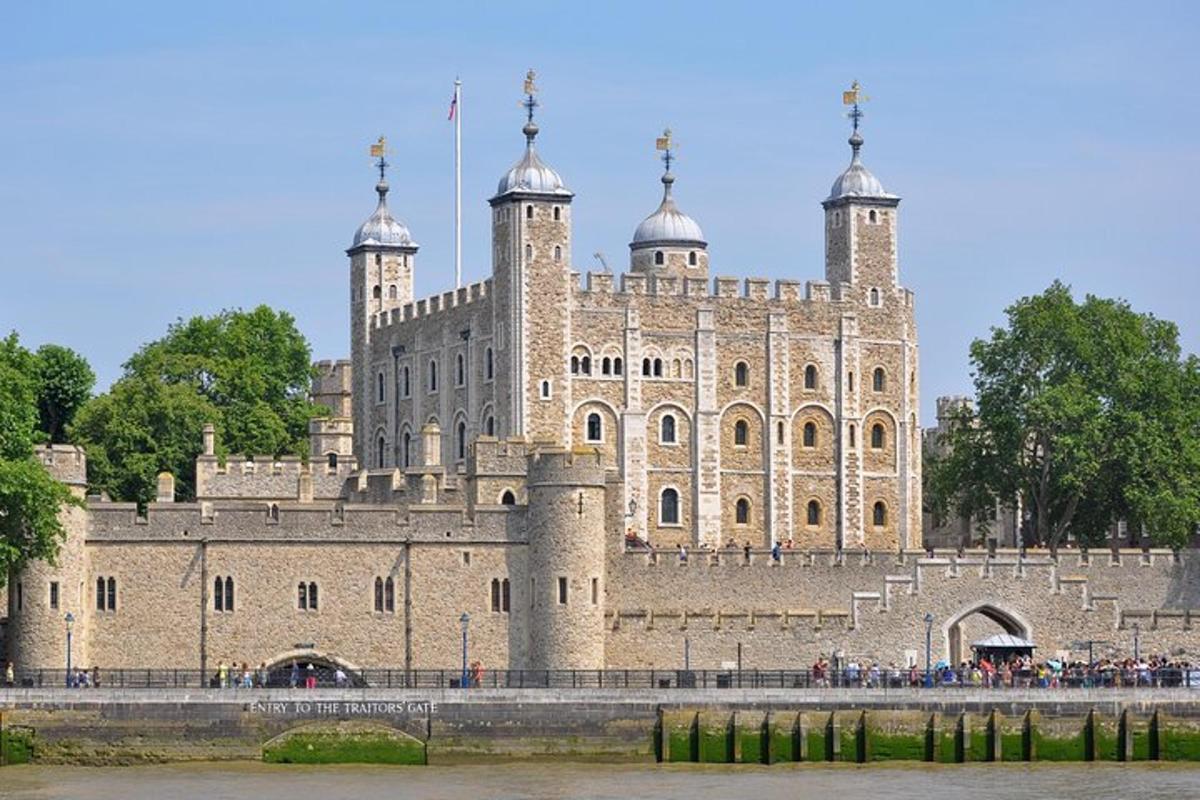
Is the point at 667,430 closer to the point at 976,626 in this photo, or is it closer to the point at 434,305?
the point at 434,305

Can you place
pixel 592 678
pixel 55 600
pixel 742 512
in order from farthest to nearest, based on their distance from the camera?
1. pixel 742 512
2. pixel 592 678
3. pixel 55 600

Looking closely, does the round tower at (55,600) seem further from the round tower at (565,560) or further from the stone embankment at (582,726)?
the round tower at (565,560)

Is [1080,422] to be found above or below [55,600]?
above

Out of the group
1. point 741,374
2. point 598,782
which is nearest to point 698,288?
point 741,374

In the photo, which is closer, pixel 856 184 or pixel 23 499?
pixel 23 499

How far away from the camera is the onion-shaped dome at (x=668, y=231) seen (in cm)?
11775

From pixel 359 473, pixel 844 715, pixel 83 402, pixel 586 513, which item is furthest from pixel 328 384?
pixel 844 715

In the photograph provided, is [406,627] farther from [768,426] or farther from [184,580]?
[768,426]

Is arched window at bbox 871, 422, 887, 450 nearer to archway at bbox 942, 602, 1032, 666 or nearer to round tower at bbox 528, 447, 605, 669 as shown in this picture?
archway at bbox 942, 602, 1032, 666

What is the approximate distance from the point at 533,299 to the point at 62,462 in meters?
27.3

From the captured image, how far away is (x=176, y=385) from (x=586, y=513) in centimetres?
2626

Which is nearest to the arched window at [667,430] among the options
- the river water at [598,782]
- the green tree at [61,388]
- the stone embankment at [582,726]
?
the green tree at [61,388]

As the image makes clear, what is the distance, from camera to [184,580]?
82.2m

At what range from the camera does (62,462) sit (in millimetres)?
81938
